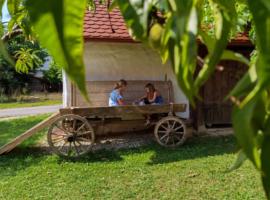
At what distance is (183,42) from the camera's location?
1.08 ft

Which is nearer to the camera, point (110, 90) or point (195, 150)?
point (195, 150)

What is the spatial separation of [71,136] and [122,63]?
2309mm

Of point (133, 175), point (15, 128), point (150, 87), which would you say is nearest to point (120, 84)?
point (150, 87)

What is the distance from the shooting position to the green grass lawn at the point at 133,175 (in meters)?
6.14

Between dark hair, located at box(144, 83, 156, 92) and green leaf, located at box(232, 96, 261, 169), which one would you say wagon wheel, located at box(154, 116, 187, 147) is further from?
green leaf, located at box(232, 96, 261, 169)

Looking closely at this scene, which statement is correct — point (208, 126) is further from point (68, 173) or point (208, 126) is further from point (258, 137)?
point (258, 137)

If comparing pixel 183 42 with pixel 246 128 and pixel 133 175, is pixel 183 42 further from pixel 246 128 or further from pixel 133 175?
pixel 133 175

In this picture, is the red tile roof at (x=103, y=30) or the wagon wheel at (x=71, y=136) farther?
A: the red tile roof at (x=103, y=30)

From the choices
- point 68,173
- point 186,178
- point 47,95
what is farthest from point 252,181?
point 47,95

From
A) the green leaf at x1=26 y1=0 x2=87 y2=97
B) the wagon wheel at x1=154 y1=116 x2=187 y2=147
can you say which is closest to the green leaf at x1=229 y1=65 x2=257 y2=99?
the green leaf at x1=26 y1=0 x2=87 y2=97

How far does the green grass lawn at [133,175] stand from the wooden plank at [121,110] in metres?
0.71

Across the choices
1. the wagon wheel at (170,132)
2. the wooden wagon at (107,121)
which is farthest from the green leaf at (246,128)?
the wagon wheel at (170,132)

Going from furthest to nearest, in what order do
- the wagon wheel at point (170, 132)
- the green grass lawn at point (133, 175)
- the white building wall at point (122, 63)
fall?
the white building wall at point (122, 63), the wagon wheel at point (170, 132), the green grass lawn at point (133, 175)

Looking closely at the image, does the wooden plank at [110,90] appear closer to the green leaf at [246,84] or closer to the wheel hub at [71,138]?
the wheel hub at [71,138]
